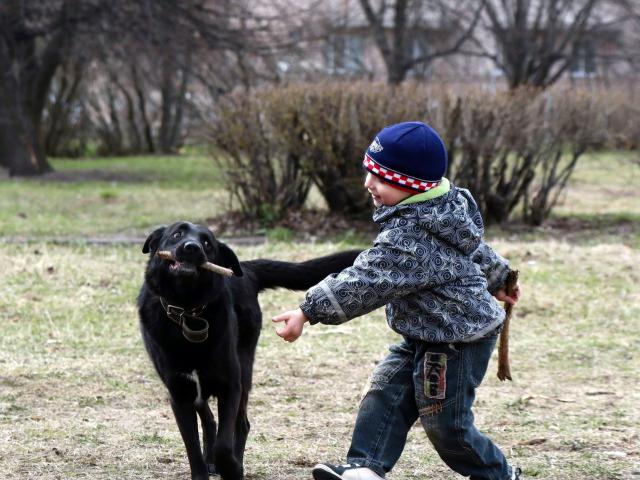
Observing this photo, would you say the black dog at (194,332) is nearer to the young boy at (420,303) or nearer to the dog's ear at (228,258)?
the dog's ear at (228,258)

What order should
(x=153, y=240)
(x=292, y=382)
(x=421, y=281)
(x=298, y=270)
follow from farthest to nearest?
(x=292, y=382), (x=298, y=270), (x=153, y=240), (x=421, y=281)

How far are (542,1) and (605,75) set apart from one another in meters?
6.26

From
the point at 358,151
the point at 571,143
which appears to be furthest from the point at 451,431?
the point at 571,143

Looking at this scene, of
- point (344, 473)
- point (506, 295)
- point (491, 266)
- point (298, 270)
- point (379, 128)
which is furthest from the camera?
point (379, 128)

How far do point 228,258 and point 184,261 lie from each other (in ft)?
1.38

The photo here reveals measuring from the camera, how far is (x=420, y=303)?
370 centimetres

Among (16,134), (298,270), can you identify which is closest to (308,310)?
(298,270)

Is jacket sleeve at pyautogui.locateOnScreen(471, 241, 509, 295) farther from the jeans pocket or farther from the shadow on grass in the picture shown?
the shadow on grass

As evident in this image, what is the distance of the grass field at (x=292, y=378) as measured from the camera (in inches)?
191

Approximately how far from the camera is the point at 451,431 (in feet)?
12.4

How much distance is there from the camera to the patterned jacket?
3.54m

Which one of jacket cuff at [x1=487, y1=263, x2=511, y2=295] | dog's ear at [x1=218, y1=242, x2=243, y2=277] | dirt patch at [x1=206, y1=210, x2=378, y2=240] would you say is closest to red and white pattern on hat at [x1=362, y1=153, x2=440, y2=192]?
jacket cuff at [x1=487, y1=263, x2=511, y2=295]

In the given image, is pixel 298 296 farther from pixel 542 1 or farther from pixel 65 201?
pixel 542 1

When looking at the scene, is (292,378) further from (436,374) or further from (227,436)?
(436,374)
